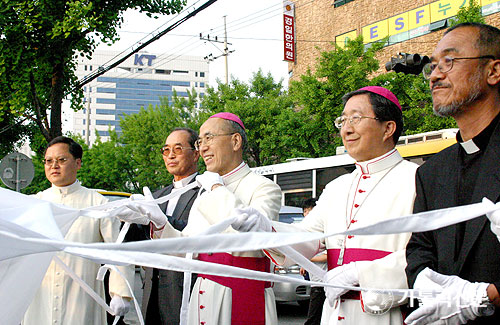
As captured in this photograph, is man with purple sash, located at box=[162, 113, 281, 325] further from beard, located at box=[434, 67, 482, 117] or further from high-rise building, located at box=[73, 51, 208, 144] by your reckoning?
high-rise building, located at box=[73, 51, 208, 144]

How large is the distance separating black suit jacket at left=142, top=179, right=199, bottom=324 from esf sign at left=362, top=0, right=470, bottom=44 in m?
23.6

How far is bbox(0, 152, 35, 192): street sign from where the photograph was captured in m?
12.1

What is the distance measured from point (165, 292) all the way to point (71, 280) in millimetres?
691

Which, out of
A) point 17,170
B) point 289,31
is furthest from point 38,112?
point 289,31

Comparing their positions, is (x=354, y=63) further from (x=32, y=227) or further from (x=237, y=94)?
(x=32, y=227)

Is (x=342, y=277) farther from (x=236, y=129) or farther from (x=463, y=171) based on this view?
(x=236, y=129)

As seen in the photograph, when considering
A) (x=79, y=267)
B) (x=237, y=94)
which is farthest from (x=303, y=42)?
(x=79, y=267)

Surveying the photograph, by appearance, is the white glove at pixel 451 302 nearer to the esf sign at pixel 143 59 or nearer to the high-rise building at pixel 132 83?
the high-rise building at pixel 132 83

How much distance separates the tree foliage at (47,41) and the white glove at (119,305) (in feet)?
28.2

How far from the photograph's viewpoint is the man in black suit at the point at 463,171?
2.21m

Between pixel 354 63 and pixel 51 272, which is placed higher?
pixel 354 63

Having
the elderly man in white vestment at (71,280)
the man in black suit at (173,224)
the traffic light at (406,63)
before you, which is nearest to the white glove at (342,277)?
the man in black suit at (173,224)

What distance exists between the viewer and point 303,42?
34.3 m

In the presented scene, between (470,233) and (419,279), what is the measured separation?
0.95 feet
